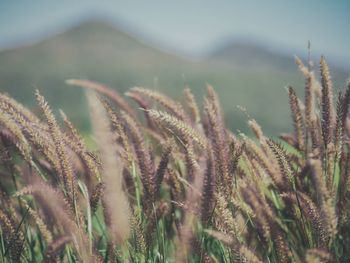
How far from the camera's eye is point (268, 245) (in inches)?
54.1

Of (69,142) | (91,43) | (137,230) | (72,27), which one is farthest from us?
(72,27)

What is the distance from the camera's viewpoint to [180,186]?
146 centimetres

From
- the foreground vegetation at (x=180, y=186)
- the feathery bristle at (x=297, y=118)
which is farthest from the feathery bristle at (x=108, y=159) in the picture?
the feathery bristle at (x=297, y=118)

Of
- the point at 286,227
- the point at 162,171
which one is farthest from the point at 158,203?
the point at 286,227

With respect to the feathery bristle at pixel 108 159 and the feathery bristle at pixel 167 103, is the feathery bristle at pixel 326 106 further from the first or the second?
the feathery bristle at pixel 108 159

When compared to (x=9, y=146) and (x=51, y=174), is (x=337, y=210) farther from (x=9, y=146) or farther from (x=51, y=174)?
(x=9, y=146)

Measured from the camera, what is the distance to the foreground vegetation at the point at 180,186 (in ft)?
3.29

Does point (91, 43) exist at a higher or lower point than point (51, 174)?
higher

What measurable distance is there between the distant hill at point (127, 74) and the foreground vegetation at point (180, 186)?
86.4ft

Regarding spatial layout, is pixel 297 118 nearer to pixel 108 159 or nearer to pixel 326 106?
pixel 326 106

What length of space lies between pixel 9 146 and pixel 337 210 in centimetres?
112

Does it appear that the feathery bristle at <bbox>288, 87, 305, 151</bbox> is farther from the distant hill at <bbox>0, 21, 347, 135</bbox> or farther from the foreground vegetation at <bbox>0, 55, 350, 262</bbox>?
the distant hill at <bbox>0, 21, 347, 135</bbox>

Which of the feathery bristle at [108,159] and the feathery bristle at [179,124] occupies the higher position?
the feathery bristle at [179,124]

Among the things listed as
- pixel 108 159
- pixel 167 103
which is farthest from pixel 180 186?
pixel 108 159
